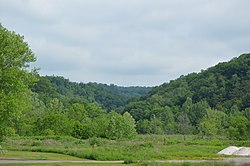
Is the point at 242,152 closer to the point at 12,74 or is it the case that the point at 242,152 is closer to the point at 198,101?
the point at 12,74

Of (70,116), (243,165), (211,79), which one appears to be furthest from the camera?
(211,79)

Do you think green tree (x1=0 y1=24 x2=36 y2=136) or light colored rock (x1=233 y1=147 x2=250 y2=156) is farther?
light colored rock (x1=233 y1=147 x2=250 y2=156)

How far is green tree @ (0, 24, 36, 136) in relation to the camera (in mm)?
28828

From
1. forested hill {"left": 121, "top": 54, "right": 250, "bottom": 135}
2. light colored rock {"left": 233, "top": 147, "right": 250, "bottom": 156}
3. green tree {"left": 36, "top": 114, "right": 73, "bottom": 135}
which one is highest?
forested hill {"left": 121, "top": 54, "right": 250, "bottom": 135}

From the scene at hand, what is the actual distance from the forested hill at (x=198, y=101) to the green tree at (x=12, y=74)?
65.8m

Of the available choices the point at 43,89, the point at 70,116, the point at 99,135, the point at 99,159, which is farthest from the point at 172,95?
the point at 99,159

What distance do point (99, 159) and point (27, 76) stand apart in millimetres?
10093

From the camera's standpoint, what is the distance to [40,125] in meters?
78.5

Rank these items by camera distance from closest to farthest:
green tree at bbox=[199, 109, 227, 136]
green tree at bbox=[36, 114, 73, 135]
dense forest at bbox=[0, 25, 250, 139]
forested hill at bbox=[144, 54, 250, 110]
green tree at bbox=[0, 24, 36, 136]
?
green tree at bbox=[0, 24, 36, 136]
dense forest at bbox=[0, 25, 250, 139]
green tree at bbox=[36, 114, 73, 135]
green tree at bbox=[199, 109, 227, 136]
forested hill at bbox=[144, 54, 250, 110]

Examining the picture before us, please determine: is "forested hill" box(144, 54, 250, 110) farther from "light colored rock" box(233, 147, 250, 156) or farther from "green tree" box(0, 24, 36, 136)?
"green tree" box(0, 24, 36, 136)

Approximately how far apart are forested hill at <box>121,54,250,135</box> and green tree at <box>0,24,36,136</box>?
216ft

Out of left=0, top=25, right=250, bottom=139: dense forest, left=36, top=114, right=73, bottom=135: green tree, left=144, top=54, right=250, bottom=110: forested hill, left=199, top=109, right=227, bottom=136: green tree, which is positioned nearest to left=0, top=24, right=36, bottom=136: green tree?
left=0, top=25, right=250, bottom=139: dense forest

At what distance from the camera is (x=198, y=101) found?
436ft

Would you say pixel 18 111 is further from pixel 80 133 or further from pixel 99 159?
pixel 80 133
